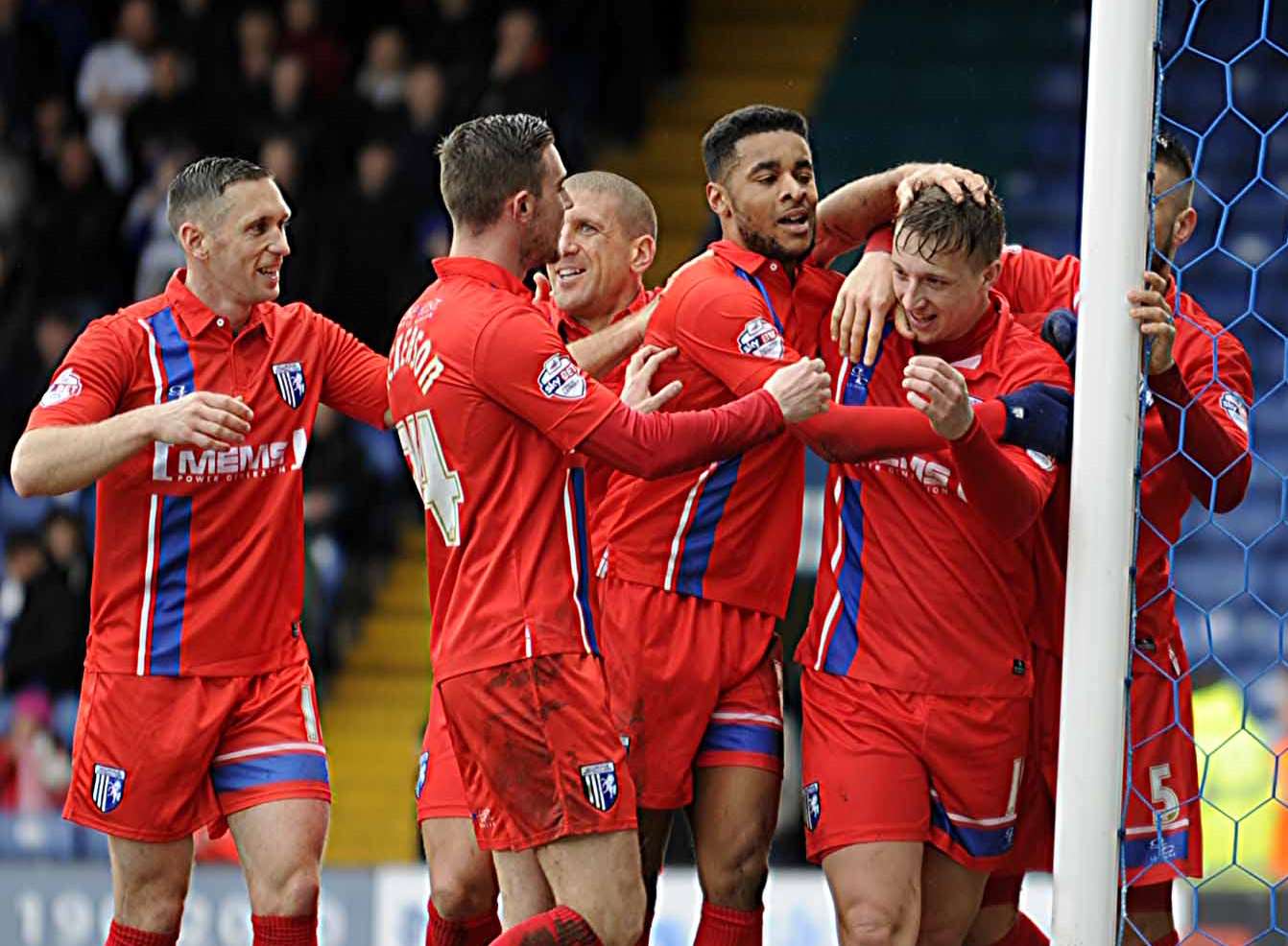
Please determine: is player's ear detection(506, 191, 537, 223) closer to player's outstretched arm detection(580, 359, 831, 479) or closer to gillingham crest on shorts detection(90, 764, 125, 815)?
player's outstretched arm detection(580, 359, 831, 479)

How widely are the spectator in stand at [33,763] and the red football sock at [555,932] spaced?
5.95 metres

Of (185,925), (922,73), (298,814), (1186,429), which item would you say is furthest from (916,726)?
(922,73)

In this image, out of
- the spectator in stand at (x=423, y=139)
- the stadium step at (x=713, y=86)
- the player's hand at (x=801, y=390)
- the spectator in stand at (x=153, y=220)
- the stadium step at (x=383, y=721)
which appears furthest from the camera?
the stadium step at (x=713, y=86)

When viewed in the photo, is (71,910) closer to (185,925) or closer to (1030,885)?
(185,925)

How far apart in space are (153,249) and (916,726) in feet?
24.6

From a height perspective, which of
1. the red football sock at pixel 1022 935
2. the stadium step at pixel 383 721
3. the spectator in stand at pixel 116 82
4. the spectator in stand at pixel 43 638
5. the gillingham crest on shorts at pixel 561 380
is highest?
the spectator in stand at pixel 116 82

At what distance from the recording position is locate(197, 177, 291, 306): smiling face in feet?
17.5

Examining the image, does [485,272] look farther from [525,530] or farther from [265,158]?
[265,158]

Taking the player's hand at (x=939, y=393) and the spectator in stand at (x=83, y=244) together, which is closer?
the player's hand at (x=939, y=393)

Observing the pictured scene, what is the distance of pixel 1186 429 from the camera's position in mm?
4902

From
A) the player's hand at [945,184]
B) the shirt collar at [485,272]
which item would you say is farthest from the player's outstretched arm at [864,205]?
the shirt collar at [485,272]

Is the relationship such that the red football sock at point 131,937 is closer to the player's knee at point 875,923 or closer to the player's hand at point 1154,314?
the player's knee at point 875,923

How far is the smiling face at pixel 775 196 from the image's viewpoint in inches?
207

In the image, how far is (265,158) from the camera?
1146 centimetres
